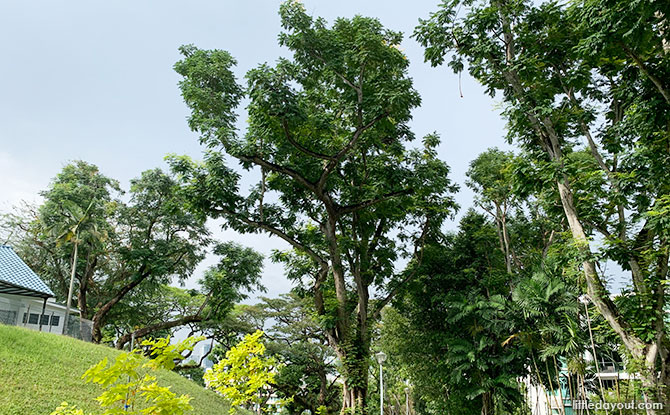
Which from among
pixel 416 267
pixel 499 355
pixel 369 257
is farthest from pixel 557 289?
pixel 369 257

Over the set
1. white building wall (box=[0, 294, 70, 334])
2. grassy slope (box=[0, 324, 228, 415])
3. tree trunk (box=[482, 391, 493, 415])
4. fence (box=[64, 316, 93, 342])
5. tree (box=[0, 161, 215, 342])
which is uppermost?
tree (box=[0, 161, 215, 342])

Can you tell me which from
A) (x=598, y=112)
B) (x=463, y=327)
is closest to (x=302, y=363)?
(x=463, y=327)

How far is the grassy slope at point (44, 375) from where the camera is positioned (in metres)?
7.39

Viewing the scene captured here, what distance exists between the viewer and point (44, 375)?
28.5 ft

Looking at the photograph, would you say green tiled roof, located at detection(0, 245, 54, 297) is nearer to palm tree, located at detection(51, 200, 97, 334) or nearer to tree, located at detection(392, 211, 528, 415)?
palm tree, located at detection(51, 200, 97, 334)

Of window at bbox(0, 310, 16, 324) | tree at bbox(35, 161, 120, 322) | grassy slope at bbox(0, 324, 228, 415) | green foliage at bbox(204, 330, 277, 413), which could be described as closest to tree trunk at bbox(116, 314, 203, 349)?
tree at bbox(35, 161, 120, 322)

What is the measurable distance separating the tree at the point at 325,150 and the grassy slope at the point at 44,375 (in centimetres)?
462

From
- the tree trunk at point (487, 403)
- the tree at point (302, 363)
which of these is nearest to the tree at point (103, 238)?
the tree at point (302, 363)

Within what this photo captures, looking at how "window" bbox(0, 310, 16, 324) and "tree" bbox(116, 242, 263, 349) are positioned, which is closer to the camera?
"window" bbox(0, 310, 16, 324)

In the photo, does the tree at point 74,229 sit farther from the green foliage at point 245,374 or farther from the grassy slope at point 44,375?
the green foliage at point 245,374

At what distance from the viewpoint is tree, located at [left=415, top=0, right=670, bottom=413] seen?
282 inches

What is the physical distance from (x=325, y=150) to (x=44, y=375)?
27.3ft

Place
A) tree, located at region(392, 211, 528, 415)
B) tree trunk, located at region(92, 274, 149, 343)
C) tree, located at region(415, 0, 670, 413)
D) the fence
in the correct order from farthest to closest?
tree trunk, located at region(92, 274, 149, 343), the fence, tree, located at region(392, 211, 528, 415), tree, located at region(415, 0, 670, 413)

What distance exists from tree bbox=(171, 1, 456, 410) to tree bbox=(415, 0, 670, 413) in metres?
2.24
